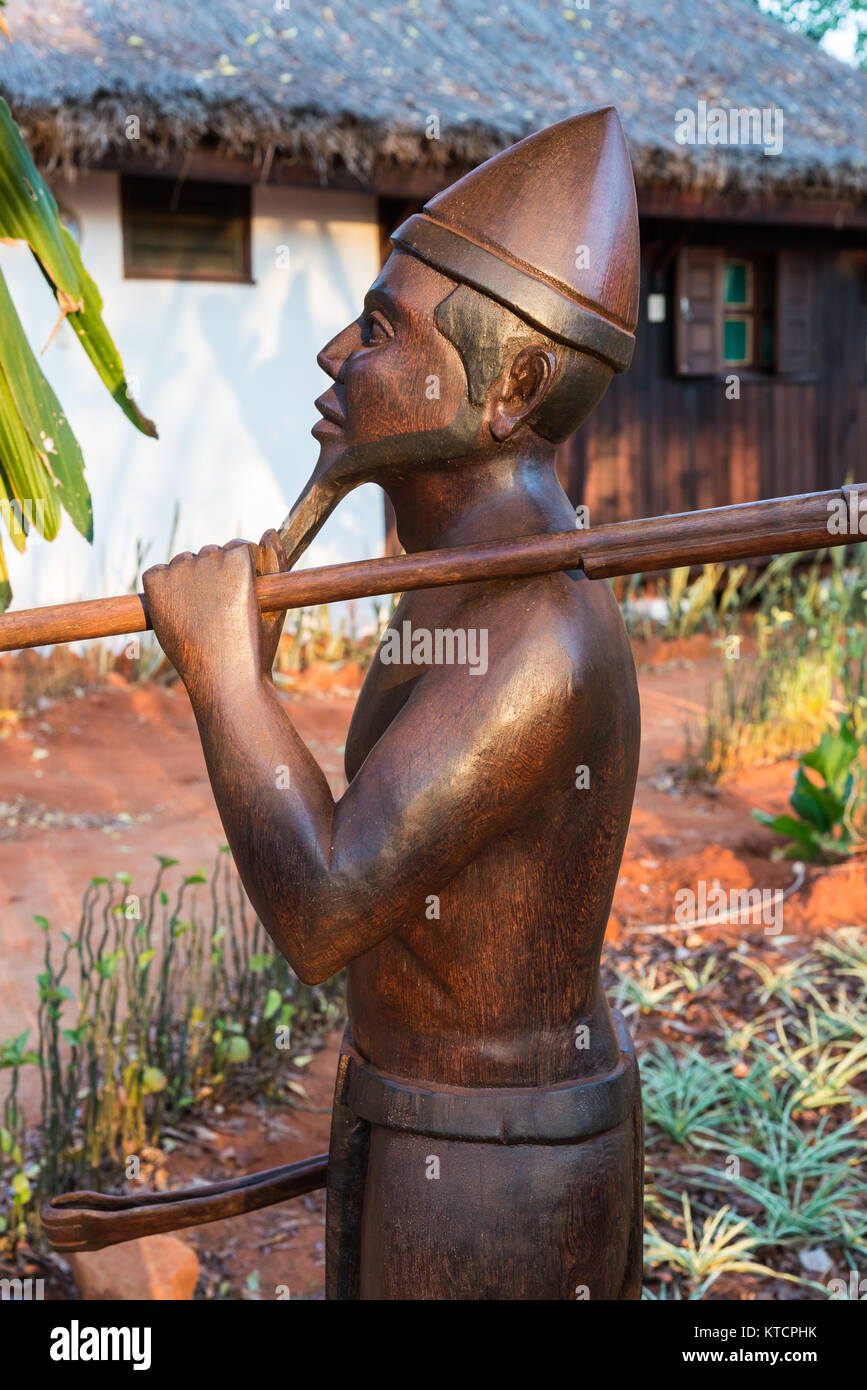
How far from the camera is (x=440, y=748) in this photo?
138 centimetres

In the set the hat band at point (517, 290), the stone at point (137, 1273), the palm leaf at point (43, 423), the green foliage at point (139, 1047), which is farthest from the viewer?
the green foliage at point (139, 1047)

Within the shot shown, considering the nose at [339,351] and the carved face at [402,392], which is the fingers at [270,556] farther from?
the nose at [339,351]

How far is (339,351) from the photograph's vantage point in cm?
161

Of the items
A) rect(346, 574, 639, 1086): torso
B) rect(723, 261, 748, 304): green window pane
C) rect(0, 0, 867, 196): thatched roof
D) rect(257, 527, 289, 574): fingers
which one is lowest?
rect(346, 574, 639, 1086): torso

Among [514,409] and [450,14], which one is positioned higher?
[450,14]

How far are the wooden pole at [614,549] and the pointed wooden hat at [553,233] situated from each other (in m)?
0.27

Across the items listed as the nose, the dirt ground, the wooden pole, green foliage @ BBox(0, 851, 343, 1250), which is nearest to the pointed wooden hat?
the nose

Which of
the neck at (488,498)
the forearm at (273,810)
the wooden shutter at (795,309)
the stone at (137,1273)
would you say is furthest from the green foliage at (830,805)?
the wooden shutter at (795,309)

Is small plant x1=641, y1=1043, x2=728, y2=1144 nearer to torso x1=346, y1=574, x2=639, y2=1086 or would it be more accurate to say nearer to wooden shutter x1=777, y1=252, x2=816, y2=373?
torso x1=346, y1=574, x2=639, y2=1086

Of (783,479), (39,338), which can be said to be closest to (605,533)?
(39,338)

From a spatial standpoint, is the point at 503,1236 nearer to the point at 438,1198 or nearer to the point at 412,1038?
the point at 438,1198

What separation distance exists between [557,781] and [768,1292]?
180 cm

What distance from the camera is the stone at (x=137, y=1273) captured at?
2521 millimetres

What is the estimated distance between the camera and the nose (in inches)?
62.8
